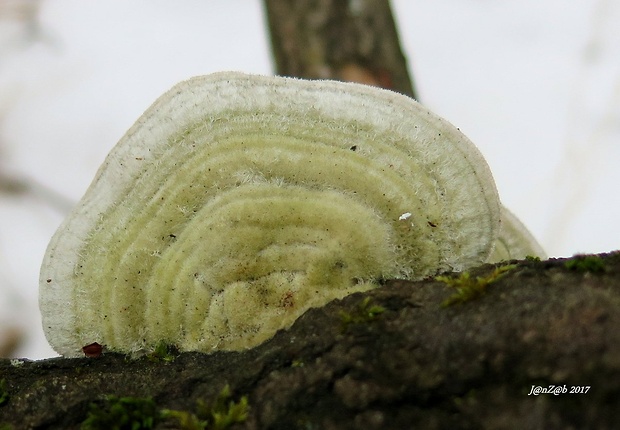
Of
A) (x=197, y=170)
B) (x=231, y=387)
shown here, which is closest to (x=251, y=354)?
(x=231, y=387)

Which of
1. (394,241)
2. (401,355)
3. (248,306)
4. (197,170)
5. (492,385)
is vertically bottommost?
(492,385)

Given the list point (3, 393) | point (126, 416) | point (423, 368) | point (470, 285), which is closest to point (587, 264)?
point (470, 285)

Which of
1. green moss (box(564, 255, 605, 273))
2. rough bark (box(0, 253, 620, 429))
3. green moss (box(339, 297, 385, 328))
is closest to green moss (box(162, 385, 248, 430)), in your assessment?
rough bark (box(0, 253, 620, 429))

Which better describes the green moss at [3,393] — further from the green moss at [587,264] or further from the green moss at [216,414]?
the green moss at [587,264]

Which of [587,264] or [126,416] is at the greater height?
[587,264]

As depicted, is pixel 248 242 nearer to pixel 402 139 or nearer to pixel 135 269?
pixel 135 269

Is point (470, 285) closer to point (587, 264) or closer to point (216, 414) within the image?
point (587, 264)
